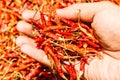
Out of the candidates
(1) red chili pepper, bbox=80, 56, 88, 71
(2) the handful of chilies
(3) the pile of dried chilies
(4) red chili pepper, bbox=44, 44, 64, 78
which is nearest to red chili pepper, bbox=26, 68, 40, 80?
(3) the pile of dried chilies

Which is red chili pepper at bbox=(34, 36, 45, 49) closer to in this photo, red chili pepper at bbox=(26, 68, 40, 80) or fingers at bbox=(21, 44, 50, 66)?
fingers at bbox=(21, 44, 50, 66)

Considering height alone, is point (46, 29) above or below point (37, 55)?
above

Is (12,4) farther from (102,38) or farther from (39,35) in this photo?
(102,38)

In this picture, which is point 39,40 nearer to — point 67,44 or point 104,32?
point 67,44

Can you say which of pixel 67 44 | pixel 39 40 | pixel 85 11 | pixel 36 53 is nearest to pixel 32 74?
pixel 36 53

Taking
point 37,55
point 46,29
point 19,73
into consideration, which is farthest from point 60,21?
point 19,73

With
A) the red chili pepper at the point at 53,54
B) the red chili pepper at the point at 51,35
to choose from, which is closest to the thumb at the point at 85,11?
the red chili pepper at the point at 51,35
